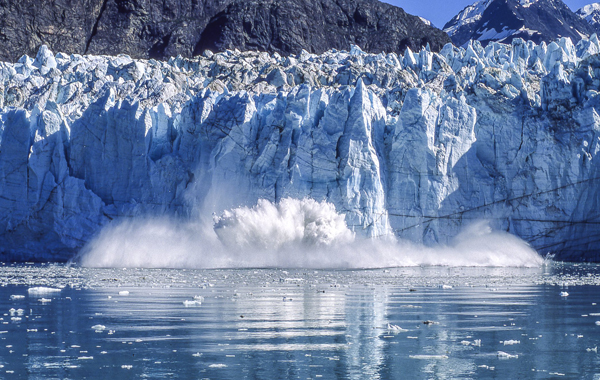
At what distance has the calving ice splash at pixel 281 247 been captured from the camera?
2560 centimetres

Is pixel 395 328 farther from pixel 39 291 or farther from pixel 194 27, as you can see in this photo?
pixel 194 27

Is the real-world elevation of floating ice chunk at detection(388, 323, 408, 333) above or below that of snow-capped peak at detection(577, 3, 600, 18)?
below

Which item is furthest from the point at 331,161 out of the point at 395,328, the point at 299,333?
the point at 299,333

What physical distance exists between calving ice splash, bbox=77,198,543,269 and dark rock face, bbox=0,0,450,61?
28355mm

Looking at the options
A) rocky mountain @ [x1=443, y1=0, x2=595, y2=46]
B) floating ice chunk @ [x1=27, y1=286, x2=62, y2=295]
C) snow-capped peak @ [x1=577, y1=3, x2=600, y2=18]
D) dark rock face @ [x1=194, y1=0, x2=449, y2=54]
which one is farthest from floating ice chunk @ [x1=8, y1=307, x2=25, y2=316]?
snow-capped peak @ [x1=577, y1=3, x2=600, y2=18]

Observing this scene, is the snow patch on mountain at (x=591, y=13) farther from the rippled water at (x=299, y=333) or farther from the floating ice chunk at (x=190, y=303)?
the floating ice chunk at (x=190, y=303)

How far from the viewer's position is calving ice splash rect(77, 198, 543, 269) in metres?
25.6

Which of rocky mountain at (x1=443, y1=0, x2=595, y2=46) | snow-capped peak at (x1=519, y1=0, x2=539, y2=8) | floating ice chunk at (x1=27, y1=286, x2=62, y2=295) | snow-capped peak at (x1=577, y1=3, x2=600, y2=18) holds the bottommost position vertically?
floating ice chunk at (x1=27, y1=286, x2=62, y2=295)

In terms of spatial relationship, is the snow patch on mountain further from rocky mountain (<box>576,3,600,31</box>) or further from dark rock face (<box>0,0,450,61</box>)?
dark rock face (<box>0,0,450,61</box>)

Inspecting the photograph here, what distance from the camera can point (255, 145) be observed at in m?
28.5

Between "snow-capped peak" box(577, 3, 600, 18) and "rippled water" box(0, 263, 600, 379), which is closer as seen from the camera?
"rippled water" box(0, 263, 600, 379)

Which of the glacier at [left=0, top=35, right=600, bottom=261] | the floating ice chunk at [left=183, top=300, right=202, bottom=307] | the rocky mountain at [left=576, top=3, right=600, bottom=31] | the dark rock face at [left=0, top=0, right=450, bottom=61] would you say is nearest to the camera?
the floating ice chunk at [left=183, top=300, right=202, bottom=307]

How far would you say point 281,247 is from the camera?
25828mm

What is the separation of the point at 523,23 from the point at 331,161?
63.7 m
